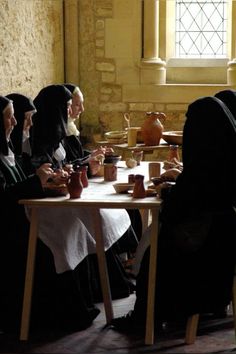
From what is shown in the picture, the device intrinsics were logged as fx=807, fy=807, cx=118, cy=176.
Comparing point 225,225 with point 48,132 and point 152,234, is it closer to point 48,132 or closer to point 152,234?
point 152,234

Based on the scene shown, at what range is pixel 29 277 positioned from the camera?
4.06 m

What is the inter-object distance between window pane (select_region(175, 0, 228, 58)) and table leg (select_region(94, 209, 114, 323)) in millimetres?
4799

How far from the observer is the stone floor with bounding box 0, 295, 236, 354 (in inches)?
155

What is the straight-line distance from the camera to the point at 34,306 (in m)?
4.29

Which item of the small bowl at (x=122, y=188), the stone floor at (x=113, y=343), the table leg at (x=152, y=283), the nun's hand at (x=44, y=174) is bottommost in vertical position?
the stone floor at (x=113, y=343)

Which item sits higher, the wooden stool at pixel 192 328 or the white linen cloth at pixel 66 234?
the white linen cloth at pixel 66 234

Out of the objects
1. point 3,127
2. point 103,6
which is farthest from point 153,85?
point 3,127

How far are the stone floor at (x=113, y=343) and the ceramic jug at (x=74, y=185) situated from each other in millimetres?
738

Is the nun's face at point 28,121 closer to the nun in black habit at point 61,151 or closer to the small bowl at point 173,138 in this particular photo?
the nun in black habit at point 61,151

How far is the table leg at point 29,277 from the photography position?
4.03m

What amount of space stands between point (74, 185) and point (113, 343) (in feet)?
2.69

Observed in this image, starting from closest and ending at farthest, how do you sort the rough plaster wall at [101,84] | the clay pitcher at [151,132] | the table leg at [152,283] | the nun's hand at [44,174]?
the table leg at [152,283] → the nun's hand at [44,174] → the clay pitcher at [151,132] → the rough plaster wall at [101,84]

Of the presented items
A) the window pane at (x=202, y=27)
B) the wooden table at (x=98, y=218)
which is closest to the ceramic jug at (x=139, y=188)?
the wooden table at (x=98, y=218)

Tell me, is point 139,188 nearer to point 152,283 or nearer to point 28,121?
point 152,283
